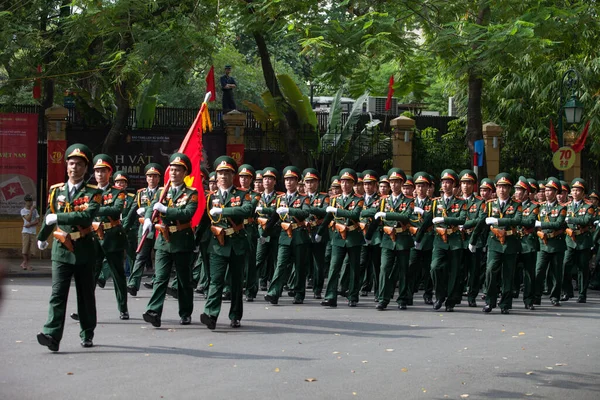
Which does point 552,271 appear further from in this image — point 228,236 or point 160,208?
point 160,208

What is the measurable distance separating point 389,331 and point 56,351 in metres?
3.93

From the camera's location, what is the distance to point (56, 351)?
9.41m

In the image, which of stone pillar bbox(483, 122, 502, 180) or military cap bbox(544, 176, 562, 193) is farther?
stone pillar bbox(483, 122, 502, 180)

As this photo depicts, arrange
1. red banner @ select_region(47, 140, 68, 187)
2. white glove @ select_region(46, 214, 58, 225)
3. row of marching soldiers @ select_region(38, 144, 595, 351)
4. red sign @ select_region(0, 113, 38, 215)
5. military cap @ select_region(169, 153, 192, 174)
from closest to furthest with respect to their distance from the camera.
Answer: white glove @ select_region(46, 214, 58, 225), military cap @ select_region(169, 153, 192, 174), row of marching soldiers @ select_region(38, 144, 595, 351), red sign @ select_region(0, 113, 38, 215), red banner @ select_region(47, 140, 68, 187)

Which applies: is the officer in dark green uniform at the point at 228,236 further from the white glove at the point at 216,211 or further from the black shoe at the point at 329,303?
the black shoe at the point at 329,303

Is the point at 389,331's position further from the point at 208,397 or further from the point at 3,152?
the point at 3,152

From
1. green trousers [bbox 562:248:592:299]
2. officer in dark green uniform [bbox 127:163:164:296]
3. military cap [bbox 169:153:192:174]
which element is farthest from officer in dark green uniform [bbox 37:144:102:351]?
green trousers [bbox 562:248:592:299]

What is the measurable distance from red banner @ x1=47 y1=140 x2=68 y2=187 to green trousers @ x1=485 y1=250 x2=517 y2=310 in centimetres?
1132

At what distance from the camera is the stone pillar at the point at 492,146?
26219 millimetres

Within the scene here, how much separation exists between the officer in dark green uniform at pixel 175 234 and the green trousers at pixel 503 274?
4.61m

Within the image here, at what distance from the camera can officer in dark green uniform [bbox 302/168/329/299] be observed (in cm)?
1491

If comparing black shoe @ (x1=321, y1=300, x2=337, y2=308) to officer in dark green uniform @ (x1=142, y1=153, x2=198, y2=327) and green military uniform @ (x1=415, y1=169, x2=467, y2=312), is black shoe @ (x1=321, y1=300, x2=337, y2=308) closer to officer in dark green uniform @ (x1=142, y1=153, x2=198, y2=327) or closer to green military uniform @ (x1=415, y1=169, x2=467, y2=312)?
green military uniform @ (x1=415, y1=169, x2=467, y2=312)

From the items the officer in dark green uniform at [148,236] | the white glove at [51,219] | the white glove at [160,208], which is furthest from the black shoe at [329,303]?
the white glove at [51,219]

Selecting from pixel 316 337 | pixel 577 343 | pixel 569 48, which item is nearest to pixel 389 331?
pixel 316 337
